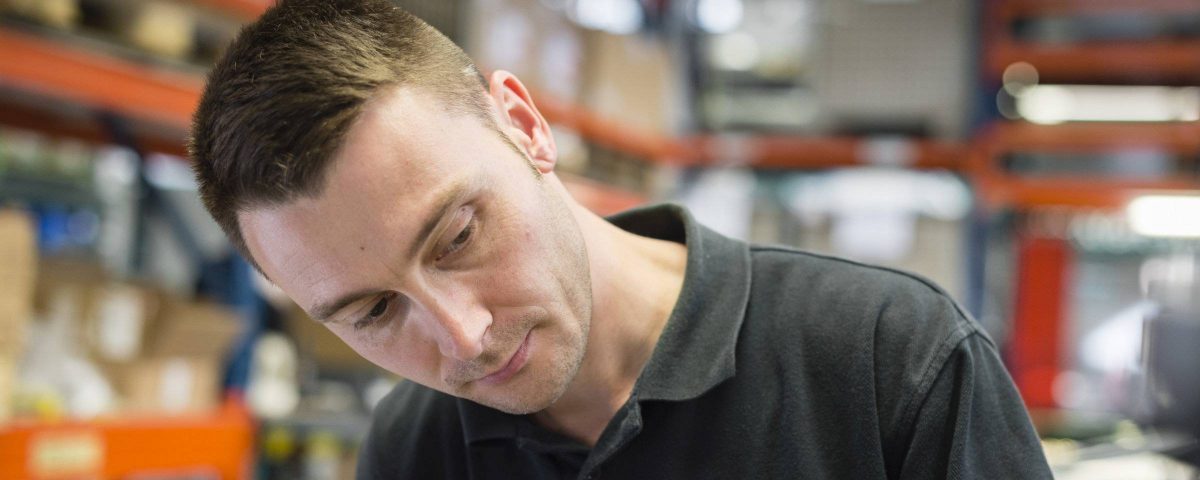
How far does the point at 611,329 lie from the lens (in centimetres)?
124

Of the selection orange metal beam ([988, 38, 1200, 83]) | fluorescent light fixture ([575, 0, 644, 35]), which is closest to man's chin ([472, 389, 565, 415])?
fluorescent light fixture ([575, 0, 644, 35])

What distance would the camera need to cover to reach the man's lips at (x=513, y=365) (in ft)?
3.59

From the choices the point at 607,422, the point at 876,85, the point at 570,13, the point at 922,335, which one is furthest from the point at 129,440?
the point at 876,85

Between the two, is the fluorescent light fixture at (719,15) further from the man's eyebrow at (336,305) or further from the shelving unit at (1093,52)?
the man's eyebrow at (336,305)

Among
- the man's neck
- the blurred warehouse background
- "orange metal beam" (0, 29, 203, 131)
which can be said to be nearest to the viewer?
the man's neck

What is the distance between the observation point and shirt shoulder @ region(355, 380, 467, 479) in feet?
4.39

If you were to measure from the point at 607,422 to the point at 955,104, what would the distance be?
487cm

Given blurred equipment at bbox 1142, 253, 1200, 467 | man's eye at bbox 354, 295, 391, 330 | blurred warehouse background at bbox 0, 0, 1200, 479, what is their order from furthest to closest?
blurred equipment at bbox 1142, 253, 1200, 467, blurred warehouse background at bbox 0, 0, 1200, 479, man's eye at bbox 354, 295, 391, 330

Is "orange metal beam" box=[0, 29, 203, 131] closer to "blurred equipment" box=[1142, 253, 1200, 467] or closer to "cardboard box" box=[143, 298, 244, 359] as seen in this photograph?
"cardboard box" box=[143, 298, 244, 359]

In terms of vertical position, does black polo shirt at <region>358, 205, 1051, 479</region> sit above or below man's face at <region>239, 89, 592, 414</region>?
below

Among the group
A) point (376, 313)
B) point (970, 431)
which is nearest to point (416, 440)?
point (376, 313)

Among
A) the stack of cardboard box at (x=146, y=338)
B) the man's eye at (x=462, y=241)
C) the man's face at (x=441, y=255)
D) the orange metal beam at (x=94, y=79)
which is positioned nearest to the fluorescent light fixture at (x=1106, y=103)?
the stack of cardboard box at (x=146, y=338)

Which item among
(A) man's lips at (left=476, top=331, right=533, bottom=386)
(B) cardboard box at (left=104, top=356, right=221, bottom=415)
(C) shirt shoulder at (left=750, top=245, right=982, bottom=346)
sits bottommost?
(B) cardboard box at (left=104, top=356, right=221, bottom=415)

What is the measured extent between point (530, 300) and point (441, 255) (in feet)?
0.32
